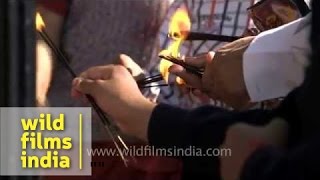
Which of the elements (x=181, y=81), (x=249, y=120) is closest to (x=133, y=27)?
(x=181, y=81)

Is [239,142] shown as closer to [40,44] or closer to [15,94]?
[15,94]

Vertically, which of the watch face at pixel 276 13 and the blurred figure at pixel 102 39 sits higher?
the watch face at pixel 276 13

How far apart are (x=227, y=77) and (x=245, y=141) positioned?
29 centimetres

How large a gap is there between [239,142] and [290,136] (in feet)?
0.21

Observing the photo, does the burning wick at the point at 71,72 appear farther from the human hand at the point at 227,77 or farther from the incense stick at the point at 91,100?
the human hand at the point at 227,77

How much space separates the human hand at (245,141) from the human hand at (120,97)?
0.46 feet

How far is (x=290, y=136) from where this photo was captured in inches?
37.4

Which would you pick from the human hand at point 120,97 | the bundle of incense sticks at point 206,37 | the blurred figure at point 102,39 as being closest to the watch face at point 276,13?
the bundle of incense sticks at point 206,37

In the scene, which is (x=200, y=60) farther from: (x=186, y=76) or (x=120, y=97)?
(x=120, y=97)

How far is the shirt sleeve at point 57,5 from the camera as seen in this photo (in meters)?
1.41

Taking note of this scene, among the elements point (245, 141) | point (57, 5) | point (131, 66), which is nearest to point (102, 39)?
point (57, 5)

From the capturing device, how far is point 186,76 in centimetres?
130

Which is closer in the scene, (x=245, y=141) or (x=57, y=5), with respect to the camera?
(x=245, y=141)

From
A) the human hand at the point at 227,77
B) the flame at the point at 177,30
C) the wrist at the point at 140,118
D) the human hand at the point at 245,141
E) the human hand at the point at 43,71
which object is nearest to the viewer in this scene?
the human hand at the point at 245,141
